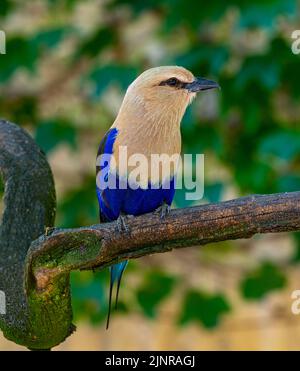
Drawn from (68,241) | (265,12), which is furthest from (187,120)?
(68,241)

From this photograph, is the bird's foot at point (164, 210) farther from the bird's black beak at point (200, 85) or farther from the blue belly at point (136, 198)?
the bird's black beak at point (200, 85)

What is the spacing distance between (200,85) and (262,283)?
270 cm

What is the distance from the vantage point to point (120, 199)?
257 cm

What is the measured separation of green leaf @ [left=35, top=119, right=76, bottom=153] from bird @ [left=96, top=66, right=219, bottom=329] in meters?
1.85

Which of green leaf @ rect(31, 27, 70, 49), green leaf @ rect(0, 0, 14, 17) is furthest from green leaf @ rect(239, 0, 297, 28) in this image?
green leaf @ rect(0, 0, 14, 17)

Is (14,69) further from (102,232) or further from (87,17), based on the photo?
(102,232)

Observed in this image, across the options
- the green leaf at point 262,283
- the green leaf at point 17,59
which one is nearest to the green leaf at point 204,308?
the green leaf at point 262,283

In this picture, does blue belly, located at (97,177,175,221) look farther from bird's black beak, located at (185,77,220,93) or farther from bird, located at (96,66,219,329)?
bird's black beak, located at (185,77,220,93)

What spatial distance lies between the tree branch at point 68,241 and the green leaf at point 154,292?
2727mm

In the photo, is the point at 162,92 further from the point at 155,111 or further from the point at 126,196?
the point at 126,196

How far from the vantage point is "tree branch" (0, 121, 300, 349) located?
83.2 inches
